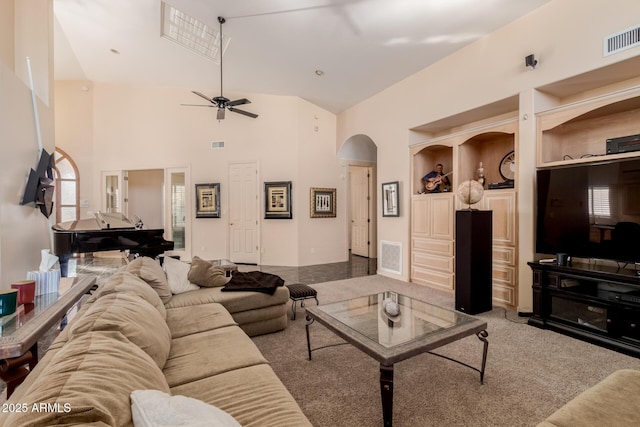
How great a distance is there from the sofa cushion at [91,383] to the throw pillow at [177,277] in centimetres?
192

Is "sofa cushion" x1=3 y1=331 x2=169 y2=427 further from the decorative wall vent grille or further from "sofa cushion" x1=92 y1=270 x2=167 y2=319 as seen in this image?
the decorative wall vent grille

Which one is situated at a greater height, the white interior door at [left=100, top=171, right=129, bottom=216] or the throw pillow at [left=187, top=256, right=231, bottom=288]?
the white interior door at [left=100, top=171, right=129, bottom=216]

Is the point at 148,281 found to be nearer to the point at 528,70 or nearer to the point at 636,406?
the point at 636,406

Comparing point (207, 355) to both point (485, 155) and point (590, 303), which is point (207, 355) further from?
point (485, 155)

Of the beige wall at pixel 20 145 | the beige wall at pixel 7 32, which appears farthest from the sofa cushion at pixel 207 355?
the beige wall at pixel 7 32

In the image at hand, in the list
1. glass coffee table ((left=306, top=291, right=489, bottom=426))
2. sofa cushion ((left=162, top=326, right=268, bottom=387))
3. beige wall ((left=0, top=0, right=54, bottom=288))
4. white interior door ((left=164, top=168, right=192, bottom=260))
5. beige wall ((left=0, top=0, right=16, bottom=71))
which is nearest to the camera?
sofa cushion ((left=162, top=326, right=268, bottom=387))

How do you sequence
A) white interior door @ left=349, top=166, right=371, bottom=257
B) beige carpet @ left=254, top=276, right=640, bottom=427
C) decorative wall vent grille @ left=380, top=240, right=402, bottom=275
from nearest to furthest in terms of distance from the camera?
beige carpet @ left=254, top=276, right=640, bottom=427
decorative wall vent grille @ left=380, top=240, right=402, bottom=275
white interior door @ left=349, top=166, right=371, bottom=257

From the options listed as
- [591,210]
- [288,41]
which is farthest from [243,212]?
[591,210]

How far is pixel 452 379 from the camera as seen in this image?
2158 mm

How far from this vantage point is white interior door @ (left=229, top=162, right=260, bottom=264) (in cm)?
683

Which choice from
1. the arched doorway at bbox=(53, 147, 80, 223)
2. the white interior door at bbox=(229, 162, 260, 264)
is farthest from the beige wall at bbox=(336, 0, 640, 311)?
the arched doorway at bbox=(53, 147, 80, 223)

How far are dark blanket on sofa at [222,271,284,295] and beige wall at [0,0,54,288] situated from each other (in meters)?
2.11

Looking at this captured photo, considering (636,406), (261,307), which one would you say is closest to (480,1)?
(636,406)

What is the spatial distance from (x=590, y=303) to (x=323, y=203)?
4.91 metres
